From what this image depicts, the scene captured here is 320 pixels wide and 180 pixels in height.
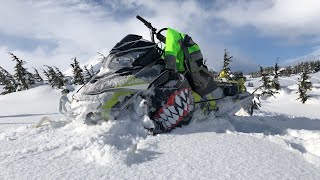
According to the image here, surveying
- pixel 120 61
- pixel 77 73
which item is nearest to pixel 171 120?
pixel 120 61

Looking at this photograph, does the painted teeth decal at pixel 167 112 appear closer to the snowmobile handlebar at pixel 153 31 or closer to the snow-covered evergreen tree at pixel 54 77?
the snowmobile handlebar at pixel 153 31

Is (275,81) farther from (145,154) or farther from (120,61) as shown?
(145,154)

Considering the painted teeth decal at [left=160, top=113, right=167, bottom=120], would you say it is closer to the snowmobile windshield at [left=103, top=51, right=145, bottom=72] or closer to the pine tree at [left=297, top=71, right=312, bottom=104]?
the snowmobile windshield at [left=103, top=51, right=145, bottom=72]

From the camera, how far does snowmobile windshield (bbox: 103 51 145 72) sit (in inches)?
229

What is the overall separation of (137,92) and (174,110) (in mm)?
712

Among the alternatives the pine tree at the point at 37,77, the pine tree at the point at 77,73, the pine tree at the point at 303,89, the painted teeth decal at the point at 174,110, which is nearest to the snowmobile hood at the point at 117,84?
the painted teeth decal at the point at 174,110

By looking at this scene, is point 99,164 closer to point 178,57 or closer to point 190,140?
point 190,140

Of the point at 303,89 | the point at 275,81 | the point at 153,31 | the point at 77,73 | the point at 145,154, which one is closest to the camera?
the point at 145,154

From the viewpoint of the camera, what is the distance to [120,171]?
323cm

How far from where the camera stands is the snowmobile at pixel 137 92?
5.30m

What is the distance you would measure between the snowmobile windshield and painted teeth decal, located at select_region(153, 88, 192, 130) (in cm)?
95

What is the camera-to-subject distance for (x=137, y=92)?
5.50 m

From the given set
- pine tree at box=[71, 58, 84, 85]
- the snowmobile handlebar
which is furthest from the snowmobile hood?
pine tree at box=[71, 58, 84, 85]

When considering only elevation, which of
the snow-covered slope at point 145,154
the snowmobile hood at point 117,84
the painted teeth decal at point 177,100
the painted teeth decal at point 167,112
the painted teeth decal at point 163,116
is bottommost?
the snow-covered slope at point 145,154
